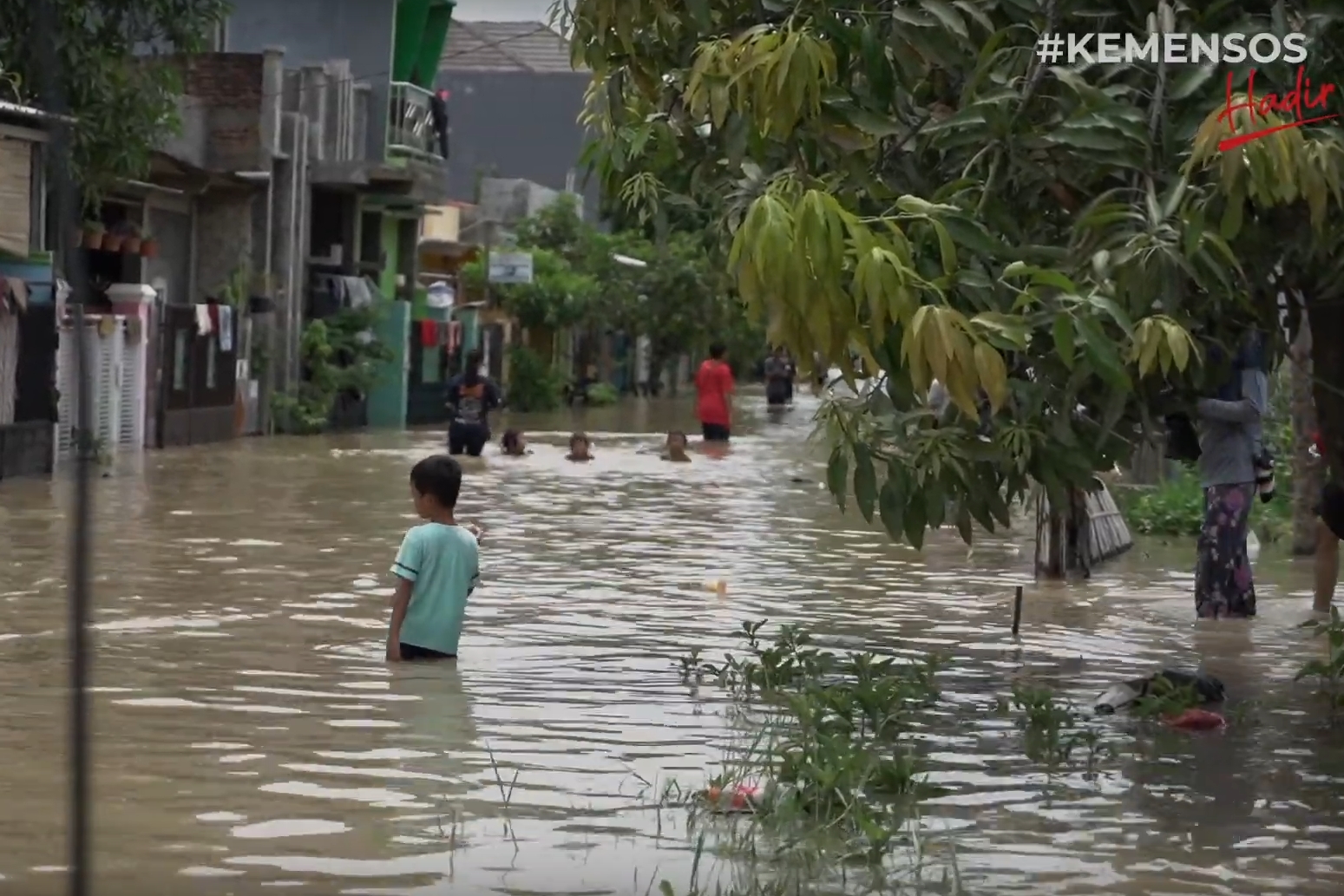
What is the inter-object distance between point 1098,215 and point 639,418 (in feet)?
116

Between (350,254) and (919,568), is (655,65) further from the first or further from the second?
(350,254)

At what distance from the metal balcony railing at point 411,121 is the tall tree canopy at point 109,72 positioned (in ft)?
50.8

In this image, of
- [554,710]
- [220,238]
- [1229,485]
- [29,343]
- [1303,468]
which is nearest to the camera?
[554,710]

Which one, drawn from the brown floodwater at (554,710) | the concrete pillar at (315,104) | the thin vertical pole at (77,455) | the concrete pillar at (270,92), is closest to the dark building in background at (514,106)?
the concrete pillar at (315,104)

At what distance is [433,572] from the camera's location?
32.4ft

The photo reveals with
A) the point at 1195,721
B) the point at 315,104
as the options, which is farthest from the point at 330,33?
the point at 1195,721

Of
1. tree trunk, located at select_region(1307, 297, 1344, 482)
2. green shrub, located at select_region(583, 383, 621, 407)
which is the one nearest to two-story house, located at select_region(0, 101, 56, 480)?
tree trunk, located at select_region(1307, 297, 1344, 482)

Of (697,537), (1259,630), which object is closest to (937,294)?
(1259,630)

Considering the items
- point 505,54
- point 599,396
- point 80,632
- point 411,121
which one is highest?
point 505,54

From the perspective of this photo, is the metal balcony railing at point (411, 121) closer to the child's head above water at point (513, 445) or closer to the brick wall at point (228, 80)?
the brick wall at point (228, 80)

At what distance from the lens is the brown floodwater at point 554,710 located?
665cm

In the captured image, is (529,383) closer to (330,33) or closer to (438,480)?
(330,33)

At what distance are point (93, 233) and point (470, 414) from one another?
15.4 feet

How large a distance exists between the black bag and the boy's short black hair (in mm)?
3000
